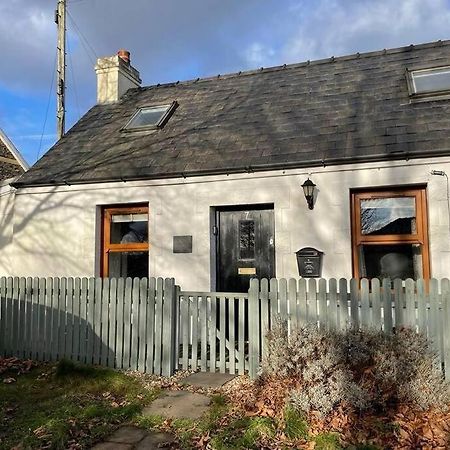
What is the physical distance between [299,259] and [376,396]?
10.2 feet

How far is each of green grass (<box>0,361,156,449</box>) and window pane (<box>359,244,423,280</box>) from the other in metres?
3.99

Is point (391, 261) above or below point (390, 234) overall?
below

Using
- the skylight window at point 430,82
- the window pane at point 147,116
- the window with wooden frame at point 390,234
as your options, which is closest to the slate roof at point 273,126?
the skylight window at point 430,82

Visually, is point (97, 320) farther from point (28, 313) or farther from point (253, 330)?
point (253, 330)

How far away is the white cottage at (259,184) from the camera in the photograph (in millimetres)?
7133

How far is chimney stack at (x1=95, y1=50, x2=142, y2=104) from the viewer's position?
12125 mm

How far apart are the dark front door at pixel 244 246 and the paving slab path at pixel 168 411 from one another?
233 centimetres

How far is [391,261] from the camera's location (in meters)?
7.20

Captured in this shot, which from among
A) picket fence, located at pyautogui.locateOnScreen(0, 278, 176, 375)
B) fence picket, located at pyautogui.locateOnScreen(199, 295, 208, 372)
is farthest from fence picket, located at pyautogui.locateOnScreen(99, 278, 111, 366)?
fence picket, located at pyautogui.locateOnScreen(199, 295, 208, 372)

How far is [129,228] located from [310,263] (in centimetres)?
378

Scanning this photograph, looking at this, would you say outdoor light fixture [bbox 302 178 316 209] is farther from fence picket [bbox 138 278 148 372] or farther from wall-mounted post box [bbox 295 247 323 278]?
fence picket [bbox 138 278 148 372]

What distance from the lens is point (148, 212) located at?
28.5 ft

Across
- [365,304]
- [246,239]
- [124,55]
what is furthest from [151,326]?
[124,55]

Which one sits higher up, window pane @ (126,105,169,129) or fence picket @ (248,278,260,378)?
window pane @ (126,105,169,129)
